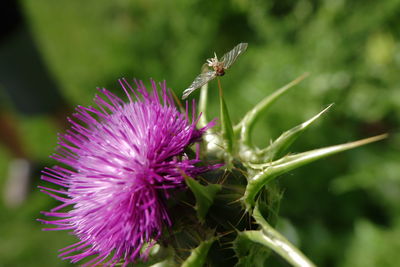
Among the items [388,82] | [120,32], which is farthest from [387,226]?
[120,32]

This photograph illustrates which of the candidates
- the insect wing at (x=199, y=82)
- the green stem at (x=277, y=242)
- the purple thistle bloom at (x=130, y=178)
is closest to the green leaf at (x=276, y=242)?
the green stem at (x=277, y=242)

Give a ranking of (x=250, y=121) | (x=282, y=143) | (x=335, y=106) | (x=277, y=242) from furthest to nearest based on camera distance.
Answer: (x=335, y=106) → (x=250, y=121) → (x=282, y=143) → (x=277, y=242)

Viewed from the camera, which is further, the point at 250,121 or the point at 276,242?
the point at 250,121

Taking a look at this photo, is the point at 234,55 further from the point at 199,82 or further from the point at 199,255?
the point at 199,255

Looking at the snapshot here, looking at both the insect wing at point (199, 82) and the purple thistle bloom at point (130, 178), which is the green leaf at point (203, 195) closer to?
the purple thistle bloom at point (130, 178)

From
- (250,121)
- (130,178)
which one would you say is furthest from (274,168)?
(130,178)

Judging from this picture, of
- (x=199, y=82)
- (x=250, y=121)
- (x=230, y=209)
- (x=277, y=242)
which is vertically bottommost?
(x=277, y=242)

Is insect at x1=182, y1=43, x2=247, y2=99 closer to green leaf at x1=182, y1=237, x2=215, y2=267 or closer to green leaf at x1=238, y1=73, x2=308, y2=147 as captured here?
green leaf at x1=238, y1=73, x2=308, y2=147
